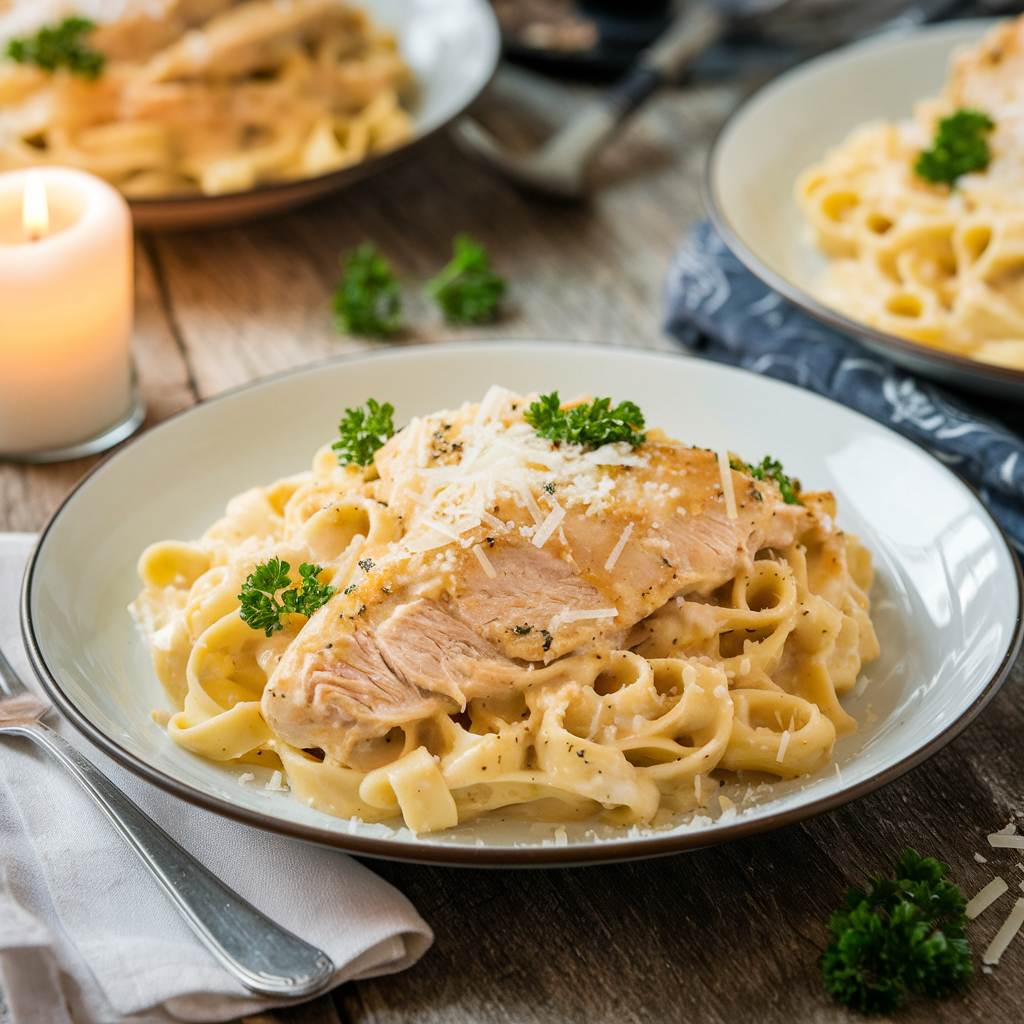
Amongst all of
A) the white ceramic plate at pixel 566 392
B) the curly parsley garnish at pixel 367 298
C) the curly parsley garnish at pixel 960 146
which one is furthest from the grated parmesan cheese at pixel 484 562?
the curly parsley garnish at pixel 960 146

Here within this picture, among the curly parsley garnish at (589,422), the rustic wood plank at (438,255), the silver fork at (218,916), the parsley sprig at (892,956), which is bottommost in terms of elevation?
the rustic wood plank at (438,255)

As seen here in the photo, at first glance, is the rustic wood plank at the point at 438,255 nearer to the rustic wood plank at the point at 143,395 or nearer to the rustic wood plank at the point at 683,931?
the rustic wood plank at the point at 143,395

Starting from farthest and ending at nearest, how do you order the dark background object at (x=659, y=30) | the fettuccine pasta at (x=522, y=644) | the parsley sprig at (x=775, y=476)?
the dark background object at (x=659, y=30), the parsley sprig at (x=775, y=476), the fettuccine pasta at (x=522, y=644)

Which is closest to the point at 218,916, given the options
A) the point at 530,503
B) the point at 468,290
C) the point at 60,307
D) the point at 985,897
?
the point at 530,503

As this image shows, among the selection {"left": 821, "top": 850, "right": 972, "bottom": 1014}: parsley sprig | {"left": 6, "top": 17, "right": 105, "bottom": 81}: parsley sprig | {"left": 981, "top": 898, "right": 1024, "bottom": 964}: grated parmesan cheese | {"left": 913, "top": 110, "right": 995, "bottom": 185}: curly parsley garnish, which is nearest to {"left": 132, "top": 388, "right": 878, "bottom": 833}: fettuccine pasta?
{"left": 821, "top": 850, "right": 972, "bottom": 1014}: parsley sprig

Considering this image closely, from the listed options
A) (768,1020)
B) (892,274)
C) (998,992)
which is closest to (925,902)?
(998,992)

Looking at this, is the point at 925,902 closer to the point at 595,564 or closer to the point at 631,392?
the point at 595,564

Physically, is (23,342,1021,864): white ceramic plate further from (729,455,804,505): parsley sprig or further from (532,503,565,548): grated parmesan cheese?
(532,503,565,548): grated parmesan cheese
